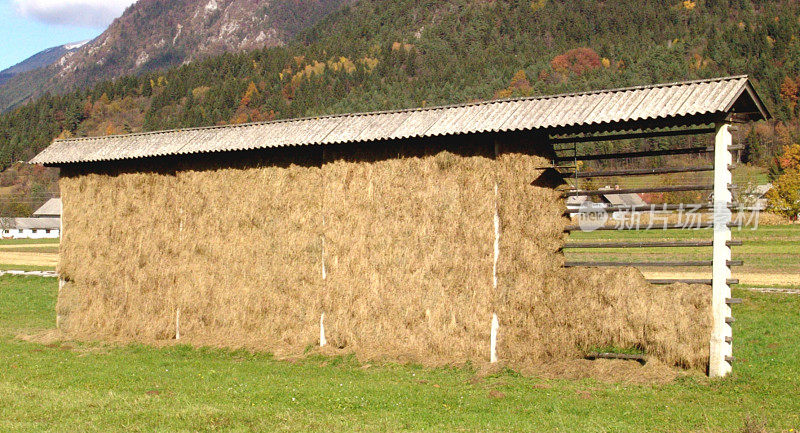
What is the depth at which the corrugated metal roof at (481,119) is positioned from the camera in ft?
40.1

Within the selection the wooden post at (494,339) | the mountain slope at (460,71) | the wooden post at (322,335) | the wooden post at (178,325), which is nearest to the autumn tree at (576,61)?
the mountain slope at (460,71)

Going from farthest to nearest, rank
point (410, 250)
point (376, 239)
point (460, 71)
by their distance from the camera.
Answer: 1. point (460, 71)
2. point (376, 239)
3. point (410, 250)

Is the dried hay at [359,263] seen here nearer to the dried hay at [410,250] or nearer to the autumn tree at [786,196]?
the dried hay at [410,250]

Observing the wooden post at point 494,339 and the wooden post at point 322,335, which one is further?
the wooden post at point 322,335

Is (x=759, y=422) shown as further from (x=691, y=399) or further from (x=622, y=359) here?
(x=622, y=359)

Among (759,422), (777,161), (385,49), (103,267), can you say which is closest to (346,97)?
(385,49)

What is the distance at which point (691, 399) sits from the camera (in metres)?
10.7

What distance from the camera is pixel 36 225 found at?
12612 cm

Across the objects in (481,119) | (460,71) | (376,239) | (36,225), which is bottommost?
(36,225)

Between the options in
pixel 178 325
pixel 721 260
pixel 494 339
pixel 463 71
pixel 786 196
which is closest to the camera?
pixel 721 260

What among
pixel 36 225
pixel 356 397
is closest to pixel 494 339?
pixel 356 397

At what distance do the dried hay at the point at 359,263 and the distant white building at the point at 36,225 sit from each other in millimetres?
110167

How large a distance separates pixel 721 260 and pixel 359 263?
6.71m

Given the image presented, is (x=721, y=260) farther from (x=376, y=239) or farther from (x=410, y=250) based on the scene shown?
(x=376, y=239)
